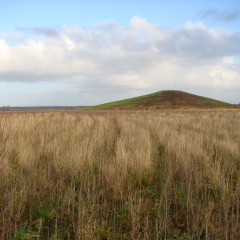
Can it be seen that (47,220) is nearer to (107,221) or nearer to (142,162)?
(107,221)

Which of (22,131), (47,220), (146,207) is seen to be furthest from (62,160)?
(22,131)

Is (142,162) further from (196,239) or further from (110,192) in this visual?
(196,239)

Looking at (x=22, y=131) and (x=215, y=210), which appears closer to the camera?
(x=215, y=210)

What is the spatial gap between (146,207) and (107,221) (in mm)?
533

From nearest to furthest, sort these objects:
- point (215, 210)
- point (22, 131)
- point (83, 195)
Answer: point (215, 210)
point (83, 195)
point (22, 131)

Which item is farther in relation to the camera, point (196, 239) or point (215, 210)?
point (215, 210)

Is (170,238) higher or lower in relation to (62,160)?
lower

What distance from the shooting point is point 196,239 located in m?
2.34

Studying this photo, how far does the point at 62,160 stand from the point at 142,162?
1.43m

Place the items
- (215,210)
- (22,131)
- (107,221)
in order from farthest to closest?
(22,131) → (215,210) → (107,221)

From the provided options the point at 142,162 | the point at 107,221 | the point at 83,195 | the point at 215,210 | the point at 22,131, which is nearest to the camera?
the point at 107,221

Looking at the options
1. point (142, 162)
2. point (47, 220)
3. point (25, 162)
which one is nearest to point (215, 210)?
point (142, 162)

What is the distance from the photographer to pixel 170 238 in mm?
2383

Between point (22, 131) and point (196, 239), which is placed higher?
point (22, 131)
